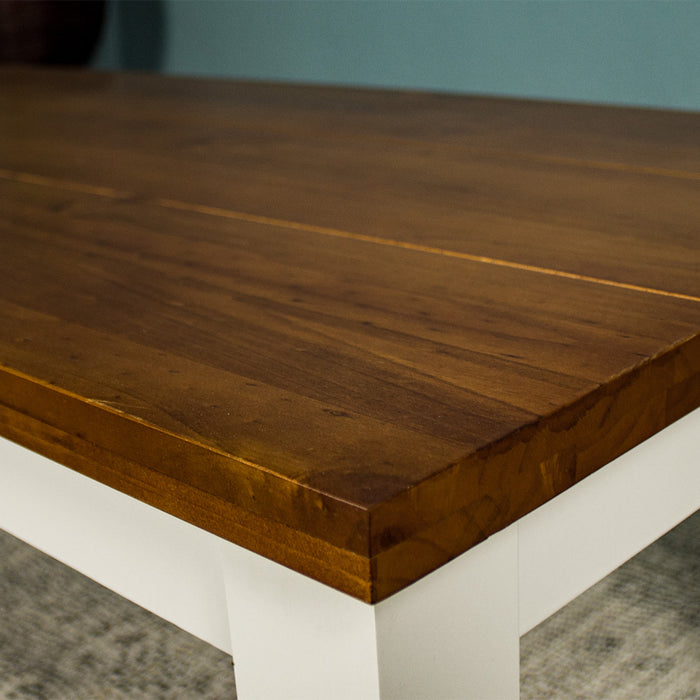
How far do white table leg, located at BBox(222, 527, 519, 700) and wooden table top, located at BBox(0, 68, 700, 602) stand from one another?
0.06 feet

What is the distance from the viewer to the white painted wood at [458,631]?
0.35 metres

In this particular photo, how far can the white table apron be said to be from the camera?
359 millimetres

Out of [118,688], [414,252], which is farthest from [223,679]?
[414,252]

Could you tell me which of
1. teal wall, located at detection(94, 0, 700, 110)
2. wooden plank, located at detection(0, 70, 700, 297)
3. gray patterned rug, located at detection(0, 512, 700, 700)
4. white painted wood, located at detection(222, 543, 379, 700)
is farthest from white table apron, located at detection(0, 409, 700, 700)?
teal wall, located at detection(94, 0, 700, 110)

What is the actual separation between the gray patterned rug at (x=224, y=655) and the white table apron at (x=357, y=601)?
1.32ft

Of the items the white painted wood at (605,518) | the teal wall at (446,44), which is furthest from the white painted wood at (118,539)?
the teal wall at (446,44)

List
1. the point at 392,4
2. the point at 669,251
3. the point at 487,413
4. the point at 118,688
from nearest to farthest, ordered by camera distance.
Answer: the point at 487,413, the point at 669,251, the point at 118,688, the point at 392,4

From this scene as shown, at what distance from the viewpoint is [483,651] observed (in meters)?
0.39

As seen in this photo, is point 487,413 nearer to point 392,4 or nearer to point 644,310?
point 644,310

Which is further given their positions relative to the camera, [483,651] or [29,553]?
[29,553]

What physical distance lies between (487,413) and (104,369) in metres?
0.18

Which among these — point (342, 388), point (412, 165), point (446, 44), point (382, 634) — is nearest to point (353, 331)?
point (342, 388)

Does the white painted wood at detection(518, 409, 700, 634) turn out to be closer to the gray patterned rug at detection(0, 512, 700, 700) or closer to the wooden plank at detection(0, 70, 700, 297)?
the wooden plank at detection(0, 70, 700, 297)

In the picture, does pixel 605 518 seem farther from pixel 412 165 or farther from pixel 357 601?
pixel 412 165
